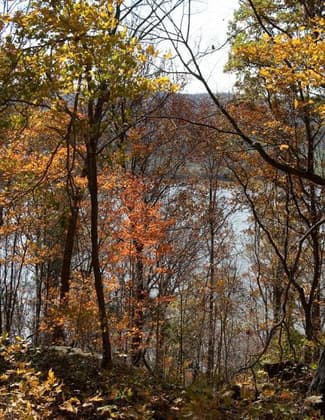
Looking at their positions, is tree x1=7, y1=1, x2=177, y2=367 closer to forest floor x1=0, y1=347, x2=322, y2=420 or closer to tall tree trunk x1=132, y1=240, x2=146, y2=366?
forest floor x1=0, y1=347, x2=322, y2=420

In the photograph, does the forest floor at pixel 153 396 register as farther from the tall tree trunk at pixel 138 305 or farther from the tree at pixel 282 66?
the tall tree trunk at pixel 138 305

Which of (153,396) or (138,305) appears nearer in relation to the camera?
(153,396)

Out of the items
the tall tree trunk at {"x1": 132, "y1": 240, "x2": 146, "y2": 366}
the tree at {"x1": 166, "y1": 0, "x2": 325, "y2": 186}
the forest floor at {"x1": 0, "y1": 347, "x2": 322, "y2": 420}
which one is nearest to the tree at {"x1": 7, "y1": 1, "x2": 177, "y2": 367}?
the tree at {"x1": 166, "y1": 0, "x2": 325, "y2": 186}

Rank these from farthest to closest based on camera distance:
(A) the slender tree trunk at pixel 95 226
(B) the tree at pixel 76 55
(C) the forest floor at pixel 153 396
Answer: (A) the slender tree trunk at pixel 95 226, (B) the tree at pixel 76 55, (C) the forest floor at pixel 153 396

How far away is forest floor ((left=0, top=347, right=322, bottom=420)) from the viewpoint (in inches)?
109

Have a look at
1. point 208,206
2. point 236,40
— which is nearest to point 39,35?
point 236,40

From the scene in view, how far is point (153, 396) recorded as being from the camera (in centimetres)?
411

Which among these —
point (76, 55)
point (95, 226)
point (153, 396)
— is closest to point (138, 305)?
point (95, 226)

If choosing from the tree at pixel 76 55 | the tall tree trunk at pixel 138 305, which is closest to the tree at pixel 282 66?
the tree at pixel 76 55

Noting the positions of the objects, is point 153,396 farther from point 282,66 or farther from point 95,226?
point 282,66

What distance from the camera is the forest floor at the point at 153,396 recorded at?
2771 millimetres

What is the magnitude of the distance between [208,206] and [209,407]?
13.1 metres

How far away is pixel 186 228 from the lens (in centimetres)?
1392

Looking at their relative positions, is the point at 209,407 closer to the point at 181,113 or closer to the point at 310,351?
the point at 310,351
